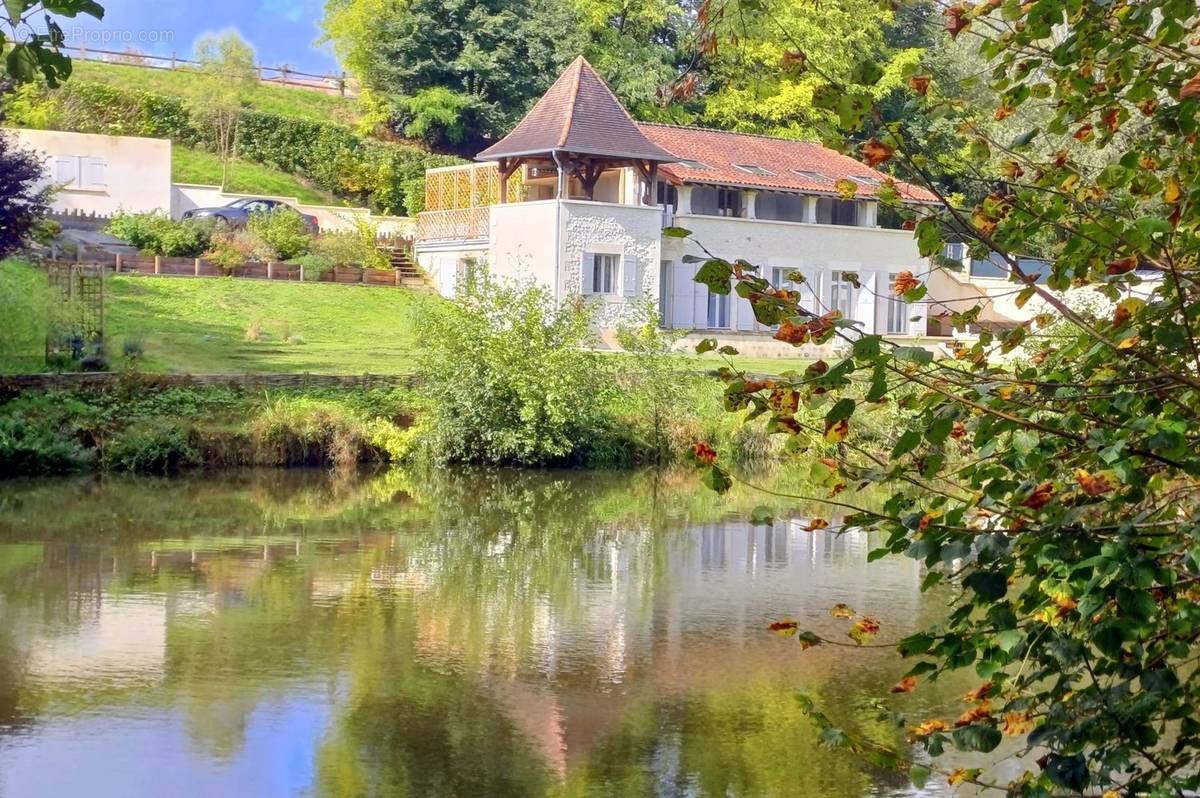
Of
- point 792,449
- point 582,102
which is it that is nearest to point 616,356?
point 582,102

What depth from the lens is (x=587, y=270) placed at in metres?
39.4

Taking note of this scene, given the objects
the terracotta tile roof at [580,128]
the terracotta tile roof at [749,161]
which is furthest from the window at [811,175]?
the terracotta tile roof at [580,128]

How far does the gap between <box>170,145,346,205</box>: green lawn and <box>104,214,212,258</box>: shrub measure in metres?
9.23

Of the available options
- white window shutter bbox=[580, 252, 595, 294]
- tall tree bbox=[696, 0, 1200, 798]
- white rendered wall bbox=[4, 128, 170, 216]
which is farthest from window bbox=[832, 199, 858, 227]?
tall tree bbox=[696, 0, 1200, 798]

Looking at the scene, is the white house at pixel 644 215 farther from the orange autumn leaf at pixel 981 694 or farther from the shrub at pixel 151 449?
the orange autumn leaf at pixel 981 694

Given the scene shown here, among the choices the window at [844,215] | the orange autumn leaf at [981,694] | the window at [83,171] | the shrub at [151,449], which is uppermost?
the window at [83,171]

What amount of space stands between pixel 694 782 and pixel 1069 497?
245 inches

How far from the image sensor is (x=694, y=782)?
10.9m

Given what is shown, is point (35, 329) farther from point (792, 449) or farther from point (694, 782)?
point (792, 449)

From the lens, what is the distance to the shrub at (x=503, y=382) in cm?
2888

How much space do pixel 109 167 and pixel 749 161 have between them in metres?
18.7

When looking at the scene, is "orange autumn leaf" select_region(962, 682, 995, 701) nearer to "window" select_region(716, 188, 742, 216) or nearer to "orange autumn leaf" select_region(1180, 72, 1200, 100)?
"orange autumn leaf" select_region(1180, 72, 1200, 100)

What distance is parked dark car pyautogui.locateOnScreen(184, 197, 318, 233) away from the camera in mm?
44969

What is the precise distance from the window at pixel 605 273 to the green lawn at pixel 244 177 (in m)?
16.3
